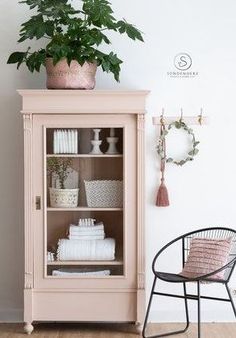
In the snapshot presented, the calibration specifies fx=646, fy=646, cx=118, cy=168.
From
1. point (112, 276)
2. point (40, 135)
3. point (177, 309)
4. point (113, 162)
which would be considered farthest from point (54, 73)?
point (177, 309)

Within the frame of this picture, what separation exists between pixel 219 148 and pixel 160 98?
0.56m

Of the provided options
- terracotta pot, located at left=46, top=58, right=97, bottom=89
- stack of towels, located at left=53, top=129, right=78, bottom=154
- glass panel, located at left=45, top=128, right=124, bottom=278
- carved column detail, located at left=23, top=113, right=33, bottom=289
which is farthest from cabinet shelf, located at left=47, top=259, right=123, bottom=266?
terracotta pot, located at left=46, top=58, right=97, bottom=89

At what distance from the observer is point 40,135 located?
4.31 metres

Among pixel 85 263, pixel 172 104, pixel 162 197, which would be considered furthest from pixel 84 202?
pixel 172 104

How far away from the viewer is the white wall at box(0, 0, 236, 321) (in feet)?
15.4

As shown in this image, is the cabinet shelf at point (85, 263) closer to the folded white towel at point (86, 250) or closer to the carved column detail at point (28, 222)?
the folded white towel at point (86, 250)

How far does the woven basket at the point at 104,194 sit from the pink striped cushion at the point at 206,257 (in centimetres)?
60

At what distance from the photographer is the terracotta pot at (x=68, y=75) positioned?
4.26m

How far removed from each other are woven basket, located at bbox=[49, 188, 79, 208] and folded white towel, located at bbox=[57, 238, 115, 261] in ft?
0.80

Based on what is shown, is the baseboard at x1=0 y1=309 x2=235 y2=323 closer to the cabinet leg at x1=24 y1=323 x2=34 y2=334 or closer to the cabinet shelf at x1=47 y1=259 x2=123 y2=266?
the cabinet leg at x1=24 y1=323 x2=34 y2=334

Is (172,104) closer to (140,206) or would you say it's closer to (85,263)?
(140,206)

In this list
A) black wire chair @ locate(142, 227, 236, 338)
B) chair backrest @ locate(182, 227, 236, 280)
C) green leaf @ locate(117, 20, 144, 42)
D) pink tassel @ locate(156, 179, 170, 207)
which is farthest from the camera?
pink tassel @ locate(156, 179, 170, 207)

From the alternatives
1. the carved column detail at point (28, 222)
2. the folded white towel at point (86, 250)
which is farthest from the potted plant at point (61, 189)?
the folded white towel at point (86, 250)

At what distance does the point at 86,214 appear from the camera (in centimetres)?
438
